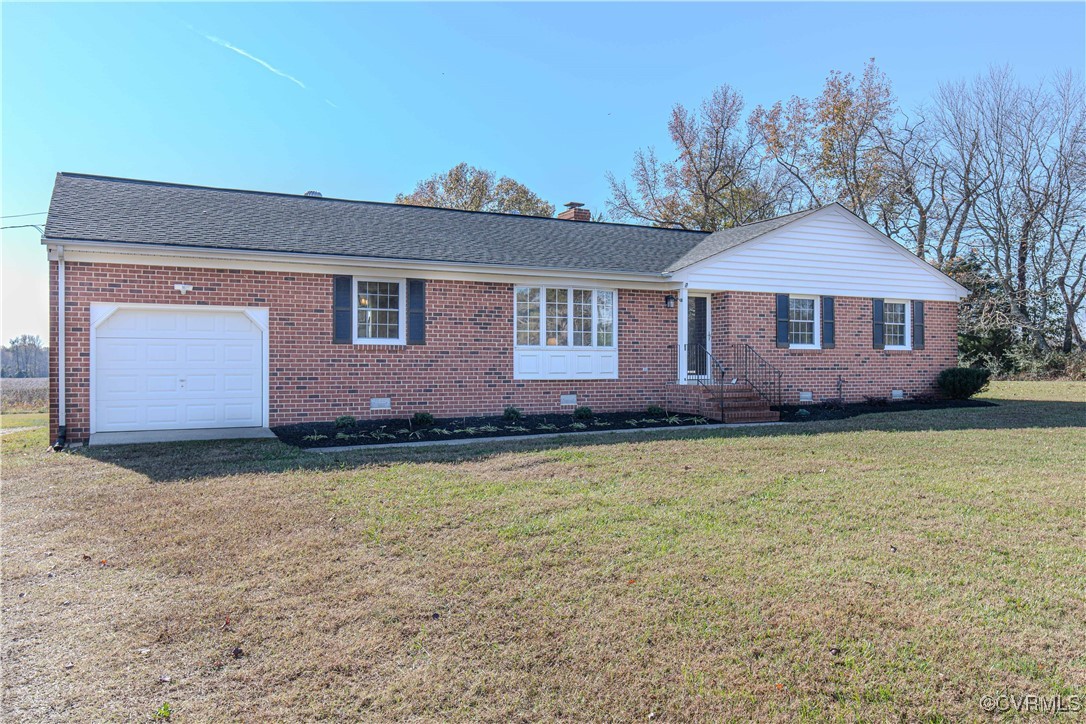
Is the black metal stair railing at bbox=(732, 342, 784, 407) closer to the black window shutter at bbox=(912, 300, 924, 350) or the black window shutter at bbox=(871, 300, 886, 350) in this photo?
the black window shutter at bbox=(871, 300, 886, 350)

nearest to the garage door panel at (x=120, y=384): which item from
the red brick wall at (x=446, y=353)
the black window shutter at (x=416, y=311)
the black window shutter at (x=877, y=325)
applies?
the red brick wall at (x=446, y=353)

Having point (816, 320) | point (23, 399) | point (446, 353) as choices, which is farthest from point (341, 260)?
point (23, 399)

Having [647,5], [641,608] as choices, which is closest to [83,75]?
[647,5]

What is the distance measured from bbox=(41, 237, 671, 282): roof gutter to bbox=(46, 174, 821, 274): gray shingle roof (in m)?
0.09

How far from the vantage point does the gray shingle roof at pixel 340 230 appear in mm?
10719

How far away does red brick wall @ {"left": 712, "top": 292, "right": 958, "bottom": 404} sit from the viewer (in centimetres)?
1437

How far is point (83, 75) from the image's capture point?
13609mm

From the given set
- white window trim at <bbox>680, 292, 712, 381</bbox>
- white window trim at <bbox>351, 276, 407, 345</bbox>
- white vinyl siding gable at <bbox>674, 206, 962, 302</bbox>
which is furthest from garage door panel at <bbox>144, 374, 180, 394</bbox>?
white window trim at <bbox>680, 292, 712, 381</bbox>

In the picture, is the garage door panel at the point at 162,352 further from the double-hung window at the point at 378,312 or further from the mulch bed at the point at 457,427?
the double-hung window at the point at 378,312

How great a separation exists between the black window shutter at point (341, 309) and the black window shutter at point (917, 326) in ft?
43.8

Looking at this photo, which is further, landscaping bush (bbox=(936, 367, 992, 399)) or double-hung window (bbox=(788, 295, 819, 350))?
landscaping bush (bbox=(936, 367, 992, 399))

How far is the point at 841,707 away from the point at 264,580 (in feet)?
11.1

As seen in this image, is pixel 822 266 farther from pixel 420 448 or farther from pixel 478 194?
pixel 478 194

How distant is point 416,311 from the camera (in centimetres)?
1198
